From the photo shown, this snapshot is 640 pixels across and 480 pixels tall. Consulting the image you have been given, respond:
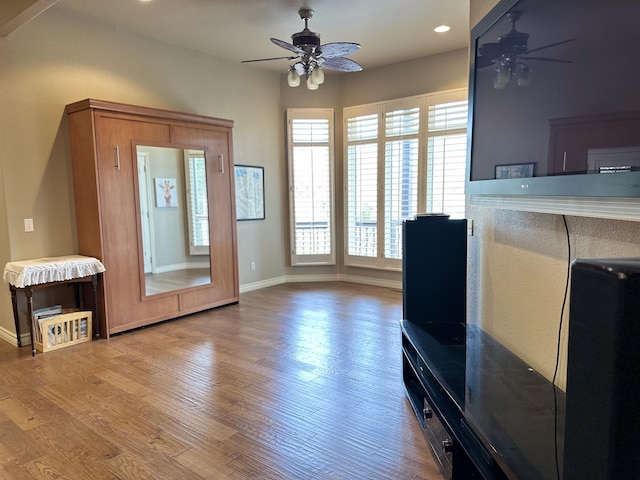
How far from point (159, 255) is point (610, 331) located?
13.3 feet

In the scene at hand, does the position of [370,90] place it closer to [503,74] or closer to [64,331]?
[503,74]

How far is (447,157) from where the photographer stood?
5031 millimetres

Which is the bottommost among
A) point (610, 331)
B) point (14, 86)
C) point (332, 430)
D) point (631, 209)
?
point (332, 430)

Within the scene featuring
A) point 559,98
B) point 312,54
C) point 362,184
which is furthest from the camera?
point 362,184

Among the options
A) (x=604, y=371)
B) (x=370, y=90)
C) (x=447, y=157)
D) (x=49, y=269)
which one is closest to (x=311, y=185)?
(x=370, y=90)

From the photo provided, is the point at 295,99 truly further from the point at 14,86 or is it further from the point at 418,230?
the point at 418,230

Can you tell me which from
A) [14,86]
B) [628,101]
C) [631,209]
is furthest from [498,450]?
[14,86]

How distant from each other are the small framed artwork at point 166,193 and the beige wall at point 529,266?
2999 mm

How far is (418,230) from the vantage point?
2.56 metres

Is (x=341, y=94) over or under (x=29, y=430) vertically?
over

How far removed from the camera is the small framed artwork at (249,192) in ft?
17.8

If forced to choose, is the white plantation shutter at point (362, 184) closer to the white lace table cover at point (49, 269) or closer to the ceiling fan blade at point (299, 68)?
the ceiling fan blade at point (299, 68)

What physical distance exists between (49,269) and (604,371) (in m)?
3.84

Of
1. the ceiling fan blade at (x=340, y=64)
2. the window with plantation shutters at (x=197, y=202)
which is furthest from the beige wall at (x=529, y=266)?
the window with plantation shutters at (x=197, y=202)
